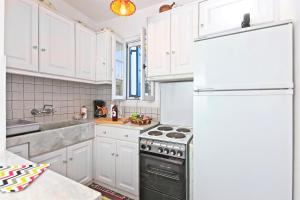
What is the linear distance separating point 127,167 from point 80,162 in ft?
2.06

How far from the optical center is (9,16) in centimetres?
142

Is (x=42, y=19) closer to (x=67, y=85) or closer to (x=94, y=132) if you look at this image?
(x=67, y=85)

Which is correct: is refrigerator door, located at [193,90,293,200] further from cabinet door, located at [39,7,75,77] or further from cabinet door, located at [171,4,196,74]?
cabinet door, located at [39,7,75,77]

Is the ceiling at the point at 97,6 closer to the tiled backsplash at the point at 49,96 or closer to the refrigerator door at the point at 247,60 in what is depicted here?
the tiled backsplash at the point at 49,96

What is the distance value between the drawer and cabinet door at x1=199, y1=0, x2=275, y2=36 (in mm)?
1348

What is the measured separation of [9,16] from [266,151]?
2.43 m

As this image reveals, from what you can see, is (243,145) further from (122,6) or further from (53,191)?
(122,6)

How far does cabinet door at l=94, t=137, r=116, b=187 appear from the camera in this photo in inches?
76.7

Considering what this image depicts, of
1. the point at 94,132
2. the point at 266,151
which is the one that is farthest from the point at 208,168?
the point at 94,132

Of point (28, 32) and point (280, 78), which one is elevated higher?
point (28, 32)

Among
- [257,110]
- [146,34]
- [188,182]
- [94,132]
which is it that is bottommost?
[188,182]

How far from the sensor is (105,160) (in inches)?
79.4

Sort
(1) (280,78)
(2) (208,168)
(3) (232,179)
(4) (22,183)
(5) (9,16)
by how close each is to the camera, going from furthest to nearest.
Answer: (5) (9,16)
(2) (208,168)
(3) (232,179)
(1) (280,78)
(4) (22,183)

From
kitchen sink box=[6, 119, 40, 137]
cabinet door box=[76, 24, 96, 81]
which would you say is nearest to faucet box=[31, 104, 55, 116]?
kitchen sink box=[6, 119, 40, 137]
